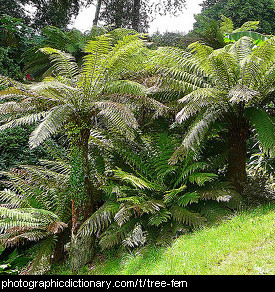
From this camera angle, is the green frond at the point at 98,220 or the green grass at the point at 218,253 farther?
the green frond at the point at 98,220

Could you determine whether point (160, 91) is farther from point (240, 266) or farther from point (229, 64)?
point (240, 266)

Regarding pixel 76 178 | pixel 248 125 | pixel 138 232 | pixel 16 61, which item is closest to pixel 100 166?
pixel 76 178

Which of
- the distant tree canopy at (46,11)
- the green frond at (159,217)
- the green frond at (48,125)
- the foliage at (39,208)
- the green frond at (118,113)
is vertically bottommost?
the foliage at (39,208)

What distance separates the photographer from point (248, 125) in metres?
4.07

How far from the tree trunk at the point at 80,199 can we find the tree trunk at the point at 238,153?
7.49ft

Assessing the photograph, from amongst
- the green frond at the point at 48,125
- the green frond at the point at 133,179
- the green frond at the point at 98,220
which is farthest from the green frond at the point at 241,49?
the green frond at the point at 98,220

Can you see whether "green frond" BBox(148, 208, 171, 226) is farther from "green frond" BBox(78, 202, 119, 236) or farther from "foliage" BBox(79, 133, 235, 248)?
"green frond" BBox(78, 202, 119, 236)

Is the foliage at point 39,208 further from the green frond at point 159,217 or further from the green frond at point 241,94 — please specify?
the green frond at point 241,94

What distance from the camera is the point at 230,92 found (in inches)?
133

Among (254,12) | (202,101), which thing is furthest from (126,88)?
(254,12)

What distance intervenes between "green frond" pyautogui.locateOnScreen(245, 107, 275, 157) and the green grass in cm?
83

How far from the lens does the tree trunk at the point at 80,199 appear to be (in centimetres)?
390

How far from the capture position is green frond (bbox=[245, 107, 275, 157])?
3352mm

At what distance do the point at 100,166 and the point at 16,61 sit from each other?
6019 millimetres
